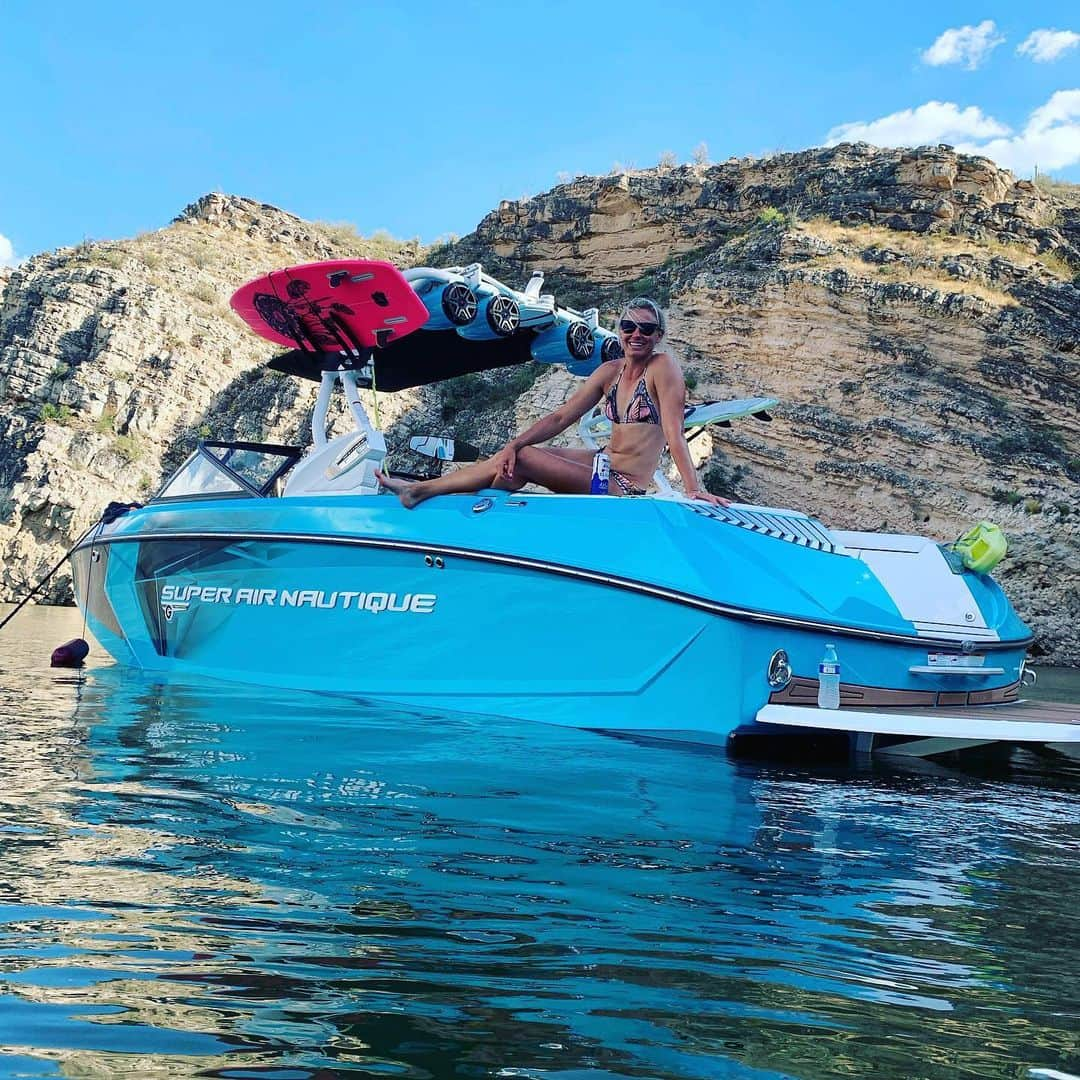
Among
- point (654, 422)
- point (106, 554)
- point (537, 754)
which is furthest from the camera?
point (106, 554)

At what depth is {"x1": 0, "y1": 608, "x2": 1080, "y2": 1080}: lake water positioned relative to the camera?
1461 mm

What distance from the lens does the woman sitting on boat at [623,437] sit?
17.2 ft

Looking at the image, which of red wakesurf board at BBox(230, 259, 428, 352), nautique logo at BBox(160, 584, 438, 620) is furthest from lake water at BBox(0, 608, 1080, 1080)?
red wakesurf board at BBox(230, 259, 428, 352)

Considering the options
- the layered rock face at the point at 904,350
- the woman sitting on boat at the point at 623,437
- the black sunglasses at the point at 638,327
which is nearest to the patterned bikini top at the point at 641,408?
the woman sitting on boat at the point at 623,437

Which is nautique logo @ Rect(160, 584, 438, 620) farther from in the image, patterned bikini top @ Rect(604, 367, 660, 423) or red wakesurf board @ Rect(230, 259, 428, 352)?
red wakesurf board @ Rect(230, 259, 428, 352)

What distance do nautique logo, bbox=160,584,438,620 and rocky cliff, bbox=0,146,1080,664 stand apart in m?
15.8

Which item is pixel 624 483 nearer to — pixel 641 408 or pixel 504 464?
pixel 641 408

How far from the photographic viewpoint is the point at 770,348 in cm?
2342

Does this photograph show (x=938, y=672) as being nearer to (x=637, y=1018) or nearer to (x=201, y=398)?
(x=637, y=1018)

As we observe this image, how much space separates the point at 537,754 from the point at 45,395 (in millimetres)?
25888

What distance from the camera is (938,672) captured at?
15.8 ft

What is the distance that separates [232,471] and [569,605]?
106 inches

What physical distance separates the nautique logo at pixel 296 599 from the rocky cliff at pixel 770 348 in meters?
15.8

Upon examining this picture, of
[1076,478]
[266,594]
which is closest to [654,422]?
[266,594]
